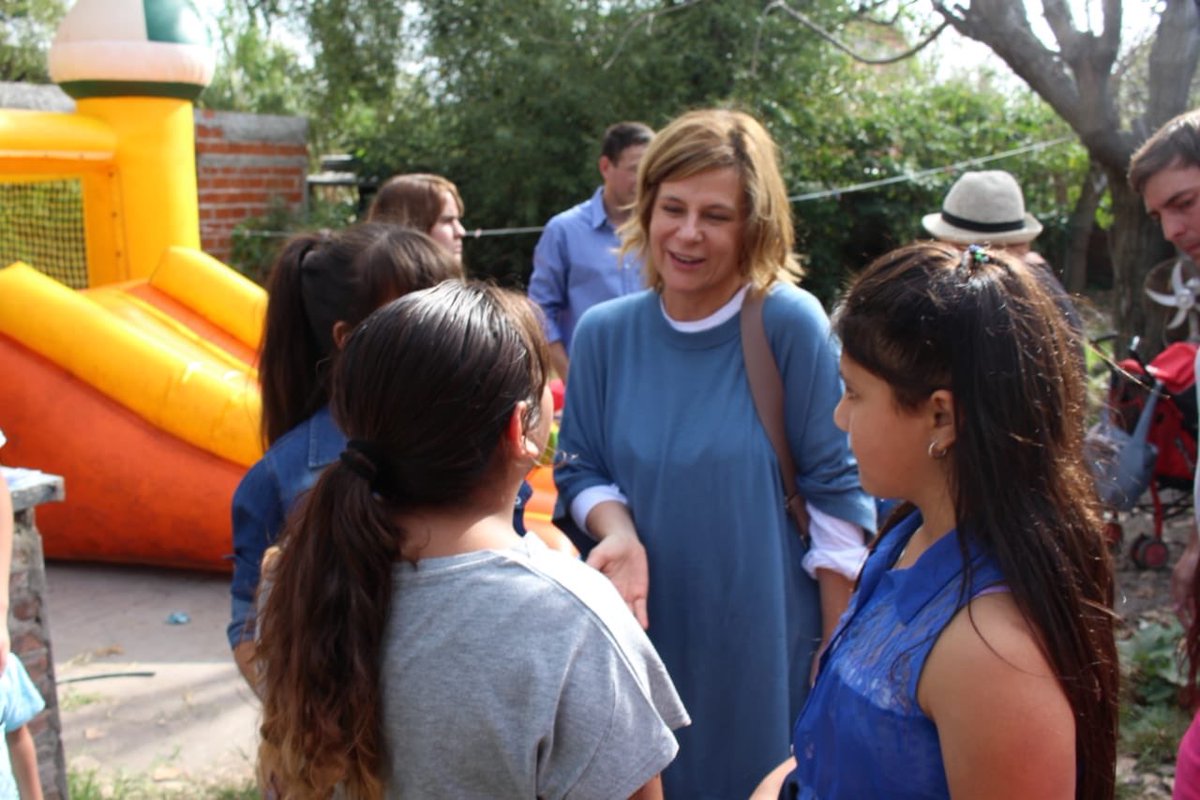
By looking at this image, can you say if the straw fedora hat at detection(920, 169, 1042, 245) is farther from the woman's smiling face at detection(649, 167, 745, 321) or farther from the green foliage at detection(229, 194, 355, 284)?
the green foliage at detection(229, 194, 355, 284)

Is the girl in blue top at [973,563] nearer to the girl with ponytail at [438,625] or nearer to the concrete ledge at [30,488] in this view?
the girl with ponytail at [438,625]

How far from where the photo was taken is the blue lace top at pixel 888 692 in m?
1.26

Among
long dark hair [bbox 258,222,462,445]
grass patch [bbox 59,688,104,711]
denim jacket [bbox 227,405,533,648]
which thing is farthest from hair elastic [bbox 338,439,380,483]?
grass patch [bbox 59,688,104,711]

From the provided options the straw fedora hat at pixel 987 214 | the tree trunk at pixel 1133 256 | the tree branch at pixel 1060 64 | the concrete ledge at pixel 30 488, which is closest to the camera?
the concrete ledge at pixel 30 488

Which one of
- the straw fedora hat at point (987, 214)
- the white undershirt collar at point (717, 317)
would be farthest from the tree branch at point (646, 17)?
the white undershirt collar at point (717, 317)

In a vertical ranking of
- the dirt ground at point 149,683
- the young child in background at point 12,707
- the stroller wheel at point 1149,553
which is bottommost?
the dirt ground at point 149,683

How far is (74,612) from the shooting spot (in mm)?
4816

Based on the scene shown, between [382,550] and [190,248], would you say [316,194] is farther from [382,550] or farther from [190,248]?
[382,550]

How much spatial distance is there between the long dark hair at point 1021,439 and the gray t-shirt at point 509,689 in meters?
0.44

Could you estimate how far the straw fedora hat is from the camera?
429 centimetres

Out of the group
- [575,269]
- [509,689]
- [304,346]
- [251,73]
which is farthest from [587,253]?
[251,73]

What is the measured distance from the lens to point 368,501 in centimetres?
135

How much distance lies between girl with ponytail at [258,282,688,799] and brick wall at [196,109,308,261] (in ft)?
26.3

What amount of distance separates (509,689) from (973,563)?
21.5 inches
